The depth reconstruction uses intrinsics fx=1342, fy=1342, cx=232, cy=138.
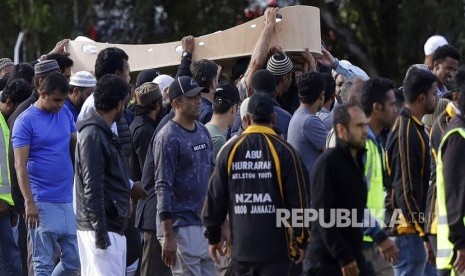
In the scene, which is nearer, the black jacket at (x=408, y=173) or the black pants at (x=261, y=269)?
the black pants at (x=261, y=269)

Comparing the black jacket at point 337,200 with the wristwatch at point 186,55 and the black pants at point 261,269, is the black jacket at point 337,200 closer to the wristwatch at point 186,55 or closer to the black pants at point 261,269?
the black pants at point 261,269

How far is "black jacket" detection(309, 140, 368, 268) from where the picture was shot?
835 cm

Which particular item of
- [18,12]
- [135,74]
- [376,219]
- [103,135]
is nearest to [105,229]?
[103,135]

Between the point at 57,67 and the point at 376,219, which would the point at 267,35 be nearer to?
the point at 57,67

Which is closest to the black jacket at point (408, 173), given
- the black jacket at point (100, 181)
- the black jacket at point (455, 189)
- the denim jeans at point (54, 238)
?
the black jacket at point (455, 189)

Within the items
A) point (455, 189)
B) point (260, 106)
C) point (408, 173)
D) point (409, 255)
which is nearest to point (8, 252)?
point (260, 106)

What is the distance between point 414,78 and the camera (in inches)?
393

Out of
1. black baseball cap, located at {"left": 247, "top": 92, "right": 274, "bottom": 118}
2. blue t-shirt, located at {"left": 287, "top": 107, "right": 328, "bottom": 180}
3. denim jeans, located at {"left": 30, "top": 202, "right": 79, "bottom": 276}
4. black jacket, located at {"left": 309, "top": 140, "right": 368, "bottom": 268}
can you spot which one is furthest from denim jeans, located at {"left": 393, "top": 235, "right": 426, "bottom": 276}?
denim jeans, located at {"left": 30, "top": 202, "right": 79, "bottom": 276}

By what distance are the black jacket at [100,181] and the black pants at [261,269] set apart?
3.26 feet

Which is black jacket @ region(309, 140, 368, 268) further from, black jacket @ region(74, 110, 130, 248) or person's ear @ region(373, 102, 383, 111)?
black jacket @ region(74, 110, 130, 248)

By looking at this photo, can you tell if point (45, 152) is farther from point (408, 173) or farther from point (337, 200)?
point (337, 200)

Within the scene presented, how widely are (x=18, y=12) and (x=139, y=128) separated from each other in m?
11.6

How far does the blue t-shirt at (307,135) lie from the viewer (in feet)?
34.8

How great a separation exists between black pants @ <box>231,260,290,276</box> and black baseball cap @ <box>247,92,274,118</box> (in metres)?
1.02
